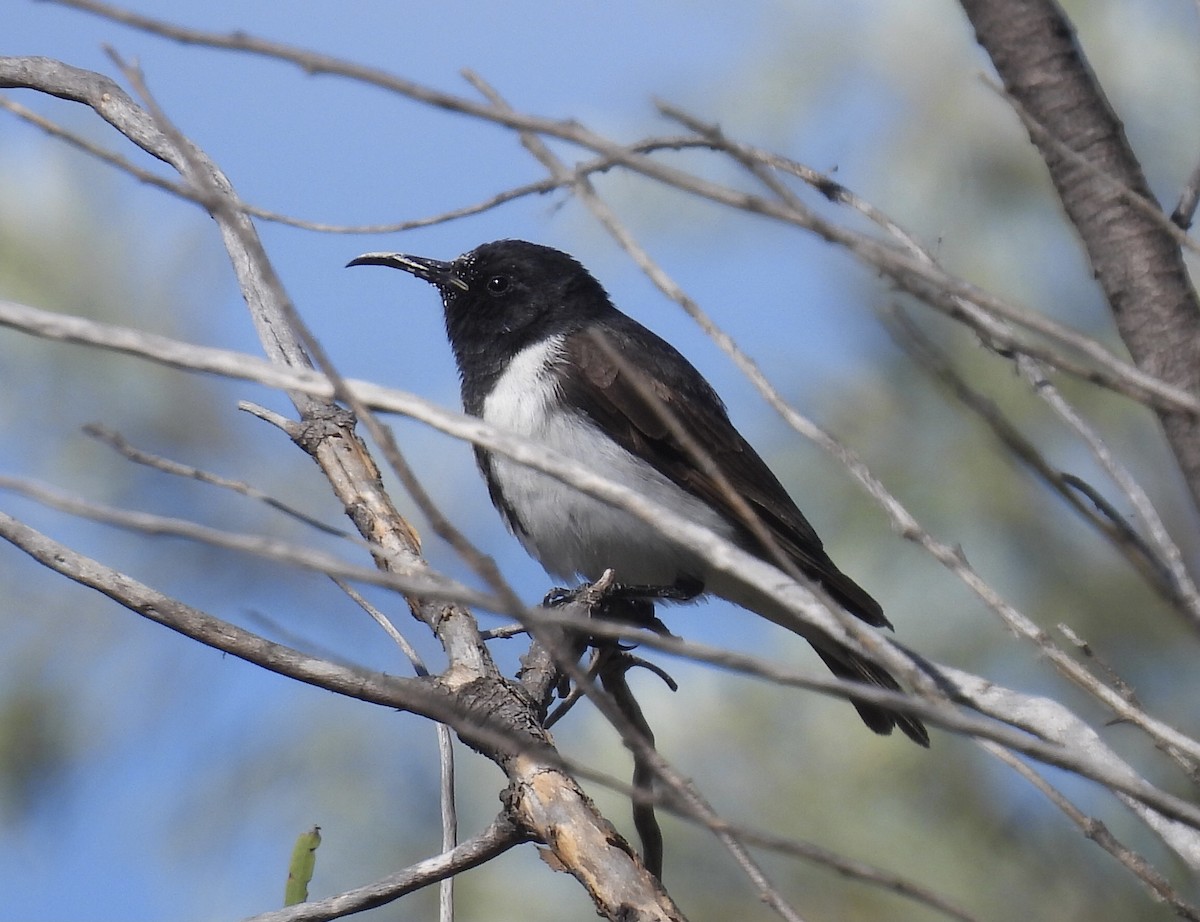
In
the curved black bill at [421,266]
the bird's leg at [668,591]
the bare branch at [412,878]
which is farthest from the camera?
the curved black bill at [421,266]

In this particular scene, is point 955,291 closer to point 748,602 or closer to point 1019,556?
point 748,602

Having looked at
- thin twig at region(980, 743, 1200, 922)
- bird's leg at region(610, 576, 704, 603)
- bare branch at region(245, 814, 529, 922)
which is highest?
bird's leg at region(610, 576, 704, 603)

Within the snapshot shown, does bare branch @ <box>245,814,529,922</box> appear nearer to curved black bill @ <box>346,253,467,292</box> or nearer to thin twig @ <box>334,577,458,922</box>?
thin twig @ <box>334,577,458,922</box>

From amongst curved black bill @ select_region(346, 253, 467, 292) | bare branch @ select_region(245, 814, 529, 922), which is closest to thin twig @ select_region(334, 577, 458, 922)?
bare branch @ select_region(245, 814, 529, 922)

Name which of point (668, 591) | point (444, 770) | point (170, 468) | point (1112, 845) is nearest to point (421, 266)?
point (668, 591)

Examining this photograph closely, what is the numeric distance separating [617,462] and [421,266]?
1.28 metres

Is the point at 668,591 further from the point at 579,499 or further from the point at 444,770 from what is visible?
the point at 444,770

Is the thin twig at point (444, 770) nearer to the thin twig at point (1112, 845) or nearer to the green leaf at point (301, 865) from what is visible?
the green leaf at point (301, 865)

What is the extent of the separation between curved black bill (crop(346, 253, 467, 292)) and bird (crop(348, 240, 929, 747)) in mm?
181

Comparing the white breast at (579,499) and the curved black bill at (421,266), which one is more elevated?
the curved black bill at (421,266)

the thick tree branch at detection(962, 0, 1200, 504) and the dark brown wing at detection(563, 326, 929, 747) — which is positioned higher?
the dark brown wing at detection(563, 326, 929, 747)

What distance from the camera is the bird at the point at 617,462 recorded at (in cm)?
424

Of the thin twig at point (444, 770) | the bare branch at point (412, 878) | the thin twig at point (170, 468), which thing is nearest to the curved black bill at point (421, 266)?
the thin twig at point (444, 770)

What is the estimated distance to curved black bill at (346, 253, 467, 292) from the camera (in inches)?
197
